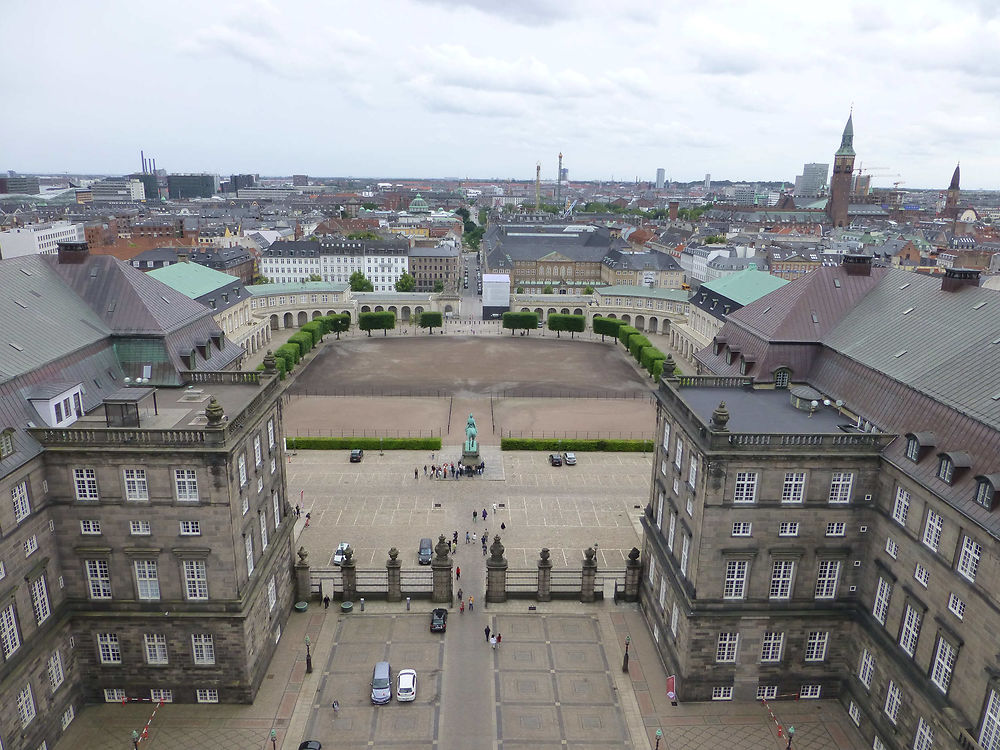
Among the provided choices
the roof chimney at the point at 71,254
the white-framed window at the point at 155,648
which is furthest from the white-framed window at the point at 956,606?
the roof chimney at the point at 71,254

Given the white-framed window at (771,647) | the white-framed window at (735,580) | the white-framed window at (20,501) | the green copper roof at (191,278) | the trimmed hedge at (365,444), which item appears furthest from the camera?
the green copper roof at (191,278)

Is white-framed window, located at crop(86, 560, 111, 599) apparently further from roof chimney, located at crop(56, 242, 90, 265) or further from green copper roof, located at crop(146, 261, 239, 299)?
green copper roof, located at crop(146, 261, 239, 299)

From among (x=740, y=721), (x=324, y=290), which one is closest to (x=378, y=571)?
(x=740, y=721)

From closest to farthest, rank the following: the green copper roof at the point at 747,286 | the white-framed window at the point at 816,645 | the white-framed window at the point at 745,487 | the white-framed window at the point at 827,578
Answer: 1. the white-framed window at the point at 745,487
2. the white-framed window at the point at 827,578
3. the white-framed window at the point at 816,645
4. the green copper roof at the point at 747,286

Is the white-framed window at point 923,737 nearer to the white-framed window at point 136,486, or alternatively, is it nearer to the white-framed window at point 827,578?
the white-framed window at point 827,578

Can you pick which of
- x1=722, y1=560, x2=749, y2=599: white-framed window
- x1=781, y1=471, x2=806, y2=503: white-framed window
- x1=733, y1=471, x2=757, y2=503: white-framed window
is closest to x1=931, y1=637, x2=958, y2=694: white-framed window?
x1=781, y1=471, x2=806, y2=503: white-framed window

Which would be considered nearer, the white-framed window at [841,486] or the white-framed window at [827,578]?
the white-framed window at [841,486]

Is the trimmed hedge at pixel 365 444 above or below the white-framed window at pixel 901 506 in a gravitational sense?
below
